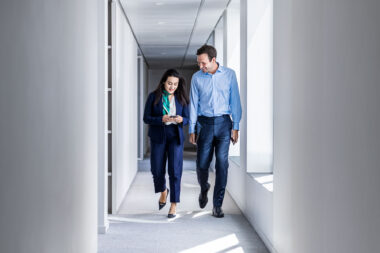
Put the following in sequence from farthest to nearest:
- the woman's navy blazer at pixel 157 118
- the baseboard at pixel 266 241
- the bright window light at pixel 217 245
→ the woman's navy blazer at pixel 157 118 → the bright window light at pixel 217 245 → the baseboard at pixel 266 241

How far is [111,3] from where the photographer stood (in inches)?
199

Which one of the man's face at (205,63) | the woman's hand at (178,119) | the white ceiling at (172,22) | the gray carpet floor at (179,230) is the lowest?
the gray carpet floor at (179,230)

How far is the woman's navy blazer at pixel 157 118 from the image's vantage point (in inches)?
181

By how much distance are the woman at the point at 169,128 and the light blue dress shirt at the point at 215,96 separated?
0.16 m

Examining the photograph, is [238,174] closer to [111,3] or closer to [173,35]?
[111,3]

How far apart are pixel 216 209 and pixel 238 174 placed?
0.80 metres

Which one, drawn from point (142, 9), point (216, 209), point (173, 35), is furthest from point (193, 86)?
point (173, 35)
